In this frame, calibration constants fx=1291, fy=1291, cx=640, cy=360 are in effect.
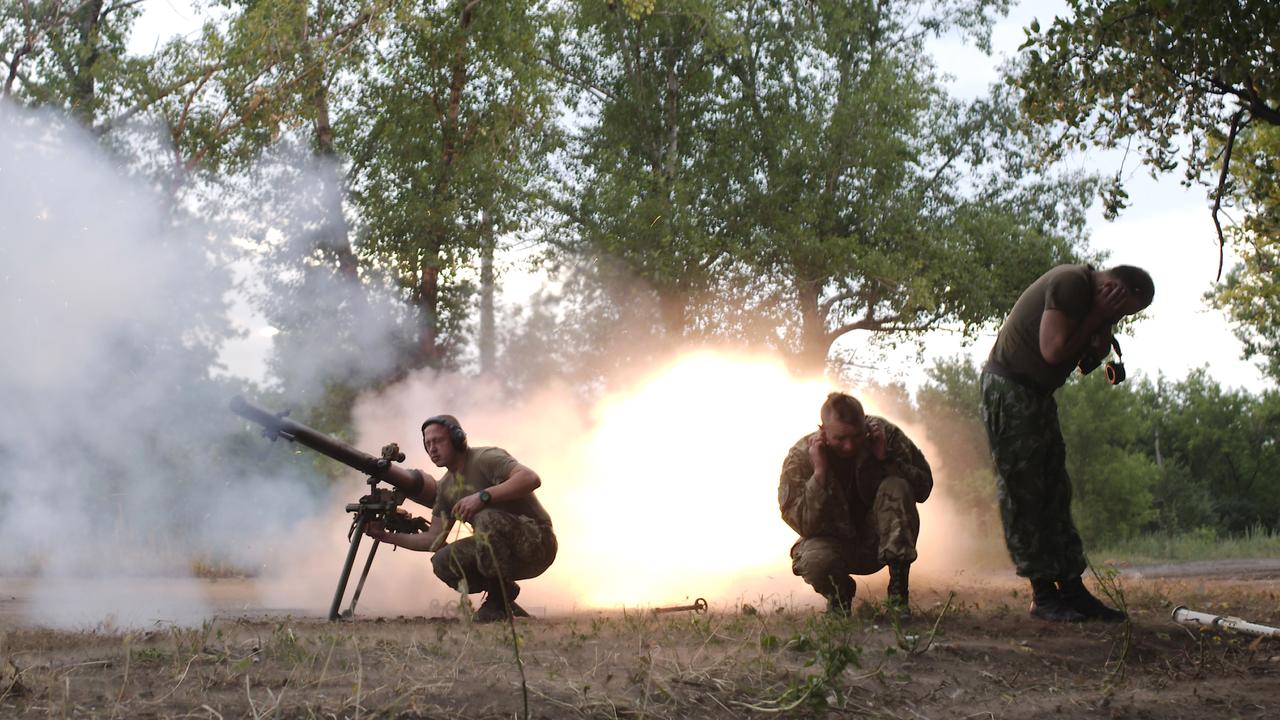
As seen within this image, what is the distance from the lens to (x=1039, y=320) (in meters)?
6.67

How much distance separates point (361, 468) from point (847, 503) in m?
3.33

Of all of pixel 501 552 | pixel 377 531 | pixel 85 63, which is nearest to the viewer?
pixel 501 552

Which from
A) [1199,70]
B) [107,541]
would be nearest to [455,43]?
[107,541]

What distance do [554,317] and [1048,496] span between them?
16129 mm

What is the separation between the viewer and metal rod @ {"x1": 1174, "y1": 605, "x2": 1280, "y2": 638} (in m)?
6.06

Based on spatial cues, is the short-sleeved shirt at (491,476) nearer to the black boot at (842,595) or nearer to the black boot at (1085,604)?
the black boot at (842,595)

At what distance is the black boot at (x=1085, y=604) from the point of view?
6.57 meters

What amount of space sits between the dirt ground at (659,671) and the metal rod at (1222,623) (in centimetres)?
6

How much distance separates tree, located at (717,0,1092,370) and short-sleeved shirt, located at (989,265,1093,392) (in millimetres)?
15070

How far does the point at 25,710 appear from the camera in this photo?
411 cm

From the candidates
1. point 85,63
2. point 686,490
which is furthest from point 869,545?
point 85,63

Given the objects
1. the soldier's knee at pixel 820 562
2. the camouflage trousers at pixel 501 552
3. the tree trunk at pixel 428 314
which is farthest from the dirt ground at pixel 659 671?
the tree trunk at pixel 428 314

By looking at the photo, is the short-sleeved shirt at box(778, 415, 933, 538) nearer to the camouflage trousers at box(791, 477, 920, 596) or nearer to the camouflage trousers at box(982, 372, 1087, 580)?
the camouflage trousers at box(791, 477, 920, 596)

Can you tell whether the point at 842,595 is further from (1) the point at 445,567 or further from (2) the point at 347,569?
(2) the point at 347,569
